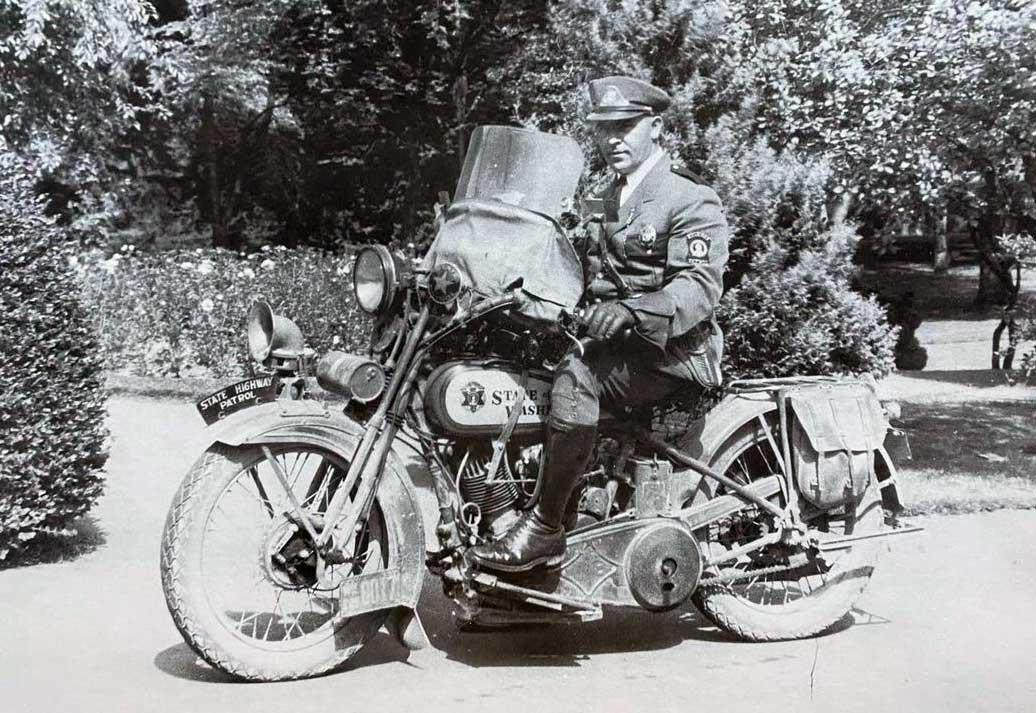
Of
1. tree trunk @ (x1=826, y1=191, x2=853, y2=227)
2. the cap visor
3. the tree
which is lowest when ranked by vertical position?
tree trunk @ (x1=826, y1=191, x2=853, y2=227)

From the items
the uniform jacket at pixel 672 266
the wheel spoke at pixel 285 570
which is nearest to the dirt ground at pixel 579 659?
the wheel spoke at pixel 285 570

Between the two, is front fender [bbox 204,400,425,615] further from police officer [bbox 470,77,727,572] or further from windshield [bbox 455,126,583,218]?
windshield [bbox 455,126,583,218]

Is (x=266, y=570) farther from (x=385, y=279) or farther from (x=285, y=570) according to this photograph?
(x=385, y=279)

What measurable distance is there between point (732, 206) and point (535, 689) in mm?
3168

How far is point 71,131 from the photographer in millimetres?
15250

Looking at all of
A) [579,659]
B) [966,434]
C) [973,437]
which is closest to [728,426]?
[579,659]

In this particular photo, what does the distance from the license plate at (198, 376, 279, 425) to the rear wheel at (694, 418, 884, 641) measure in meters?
1.87

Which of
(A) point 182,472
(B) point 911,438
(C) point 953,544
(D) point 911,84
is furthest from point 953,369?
(A) point 182,472

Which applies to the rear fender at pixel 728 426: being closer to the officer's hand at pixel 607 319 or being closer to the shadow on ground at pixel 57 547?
→ the officer's hand at pixel 607 319

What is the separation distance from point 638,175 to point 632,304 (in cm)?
68

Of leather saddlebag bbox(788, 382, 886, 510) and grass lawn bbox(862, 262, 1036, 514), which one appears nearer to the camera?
leather saddlebag bbox(788, 382, 886, 510)

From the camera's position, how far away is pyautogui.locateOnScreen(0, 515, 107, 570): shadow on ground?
5.95 metres

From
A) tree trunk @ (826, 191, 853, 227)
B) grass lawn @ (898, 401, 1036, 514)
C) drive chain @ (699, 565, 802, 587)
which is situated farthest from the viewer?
grass lawn @ (898, 401, 1036, 514)

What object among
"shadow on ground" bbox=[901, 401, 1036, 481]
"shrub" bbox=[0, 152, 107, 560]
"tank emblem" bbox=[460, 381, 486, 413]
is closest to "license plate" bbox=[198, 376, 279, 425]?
"tank emblem" bbox=[460, 381, 486, 413]
